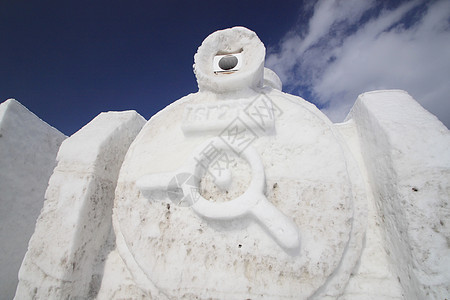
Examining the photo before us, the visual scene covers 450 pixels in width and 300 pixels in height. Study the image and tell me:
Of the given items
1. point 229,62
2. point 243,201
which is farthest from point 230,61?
point 243,201

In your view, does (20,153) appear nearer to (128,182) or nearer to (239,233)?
(128,182)

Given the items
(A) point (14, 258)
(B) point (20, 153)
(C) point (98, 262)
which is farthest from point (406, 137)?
(A) point (14, 258)

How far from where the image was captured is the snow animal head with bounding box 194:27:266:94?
224 centimetres

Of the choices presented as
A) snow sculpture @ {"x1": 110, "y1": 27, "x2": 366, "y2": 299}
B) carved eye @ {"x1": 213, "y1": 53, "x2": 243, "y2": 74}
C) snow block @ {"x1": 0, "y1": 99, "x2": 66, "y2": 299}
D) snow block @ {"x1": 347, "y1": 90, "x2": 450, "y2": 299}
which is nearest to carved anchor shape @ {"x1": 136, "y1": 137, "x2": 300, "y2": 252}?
snow sculpture @ {"x1": 110, "y1": 27, "x2": 366, "y2": 299}

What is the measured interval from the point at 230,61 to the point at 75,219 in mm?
2201

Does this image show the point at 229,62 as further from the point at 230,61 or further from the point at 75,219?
the point at 75,219

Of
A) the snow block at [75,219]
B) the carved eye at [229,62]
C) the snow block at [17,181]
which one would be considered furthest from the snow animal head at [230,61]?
the snow block at [17,181]

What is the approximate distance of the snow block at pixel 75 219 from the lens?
169 cm

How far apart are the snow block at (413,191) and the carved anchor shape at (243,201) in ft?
2.34

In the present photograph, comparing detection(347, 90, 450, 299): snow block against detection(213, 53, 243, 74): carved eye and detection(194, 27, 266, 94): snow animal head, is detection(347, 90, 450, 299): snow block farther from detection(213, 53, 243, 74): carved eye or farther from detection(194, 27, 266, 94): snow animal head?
detection(213, 53, 243, 74): carved eye

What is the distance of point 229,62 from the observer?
2.43m

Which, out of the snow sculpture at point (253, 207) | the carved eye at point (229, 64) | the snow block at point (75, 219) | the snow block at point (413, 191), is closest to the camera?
the snow block at point (413, 191)

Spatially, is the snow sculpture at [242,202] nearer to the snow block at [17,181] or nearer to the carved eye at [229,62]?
the carved eye at [229,62]

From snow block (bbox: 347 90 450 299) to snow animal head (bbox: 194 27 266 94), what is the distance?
1.19 metres
